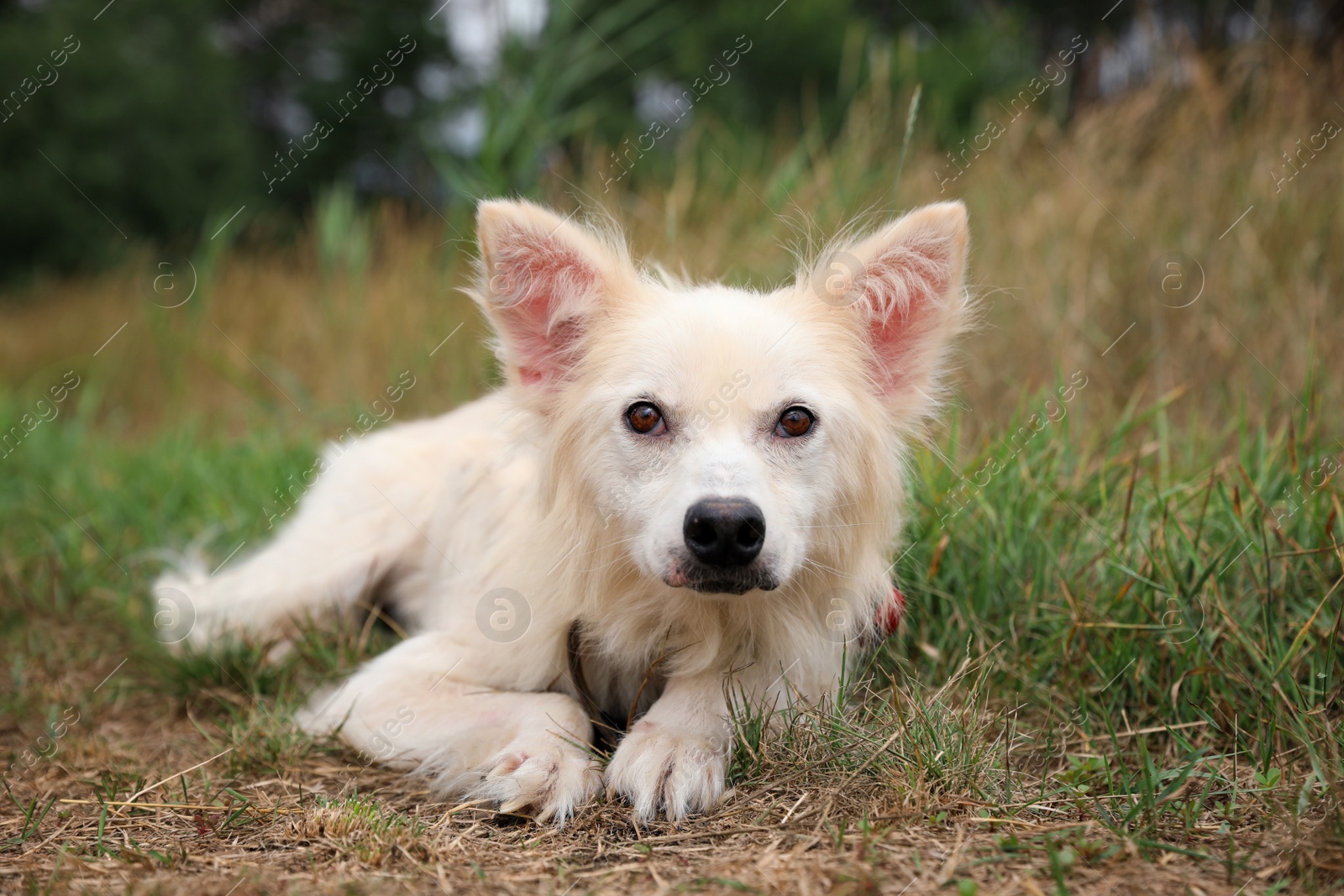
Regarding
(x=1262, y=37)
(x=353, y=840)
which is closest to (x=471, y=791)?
(x=353, y=840)

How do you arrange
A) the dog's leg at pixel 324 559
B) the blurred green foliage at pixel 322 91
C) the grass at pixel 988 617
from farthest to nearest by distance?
the blurred green foliage at pixel 322 91
the dog's leg at pixel 324 559
the grass at pixel 988 617

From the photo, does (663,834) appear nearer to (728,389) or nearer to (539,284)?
(728,389)

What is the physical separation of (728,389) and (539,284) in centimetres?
73

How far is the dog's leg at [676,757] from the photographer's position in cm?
249

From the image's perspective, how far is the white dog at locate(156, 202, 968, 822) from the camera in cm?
255

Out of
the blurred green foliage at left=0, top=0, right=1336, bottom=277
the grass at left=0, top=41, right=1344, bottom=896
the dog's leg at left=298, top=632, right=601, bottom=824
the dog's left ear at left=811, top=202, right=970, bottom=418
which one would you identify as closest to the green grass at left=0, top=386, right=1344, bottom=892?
the grass at left=0, top=41, right=1344, bottom=896

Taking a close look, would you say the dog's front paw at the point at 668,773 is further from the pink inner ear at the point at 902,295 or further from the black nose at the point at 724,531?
the pink inner ear at the point at 902,295

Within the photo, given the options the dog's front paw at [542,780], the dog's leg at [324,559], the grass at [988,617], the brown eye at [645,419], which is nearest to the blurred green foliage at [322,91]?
the grass at [988,617]

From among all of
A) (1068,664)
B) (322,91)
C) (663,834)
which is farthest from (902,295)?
(322,91)

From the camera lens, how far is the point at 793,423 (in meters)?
2.75

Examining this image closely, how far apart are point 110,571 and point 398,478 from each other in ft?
5.98

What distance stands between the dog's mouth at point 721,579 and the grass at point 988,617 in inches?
15.6

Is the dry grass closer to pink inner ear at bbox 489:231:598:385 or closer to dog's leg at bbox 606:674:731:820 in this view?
dog's leg at bbox 606:674:731:820

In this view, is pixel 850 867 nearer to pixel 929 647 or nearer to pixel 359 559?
pixel 929 647
